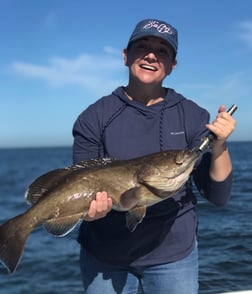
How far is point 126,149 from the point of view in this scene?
4215 mm

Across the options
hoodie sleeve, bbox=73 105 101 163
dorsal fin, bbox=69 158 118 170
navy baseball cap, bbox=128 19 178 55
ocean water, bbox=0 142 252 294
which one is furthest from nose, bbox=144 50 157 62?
ocean water, bbox=0 142 252 294

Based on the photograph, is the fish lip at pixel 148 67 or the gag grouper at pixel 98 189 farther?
the fish lip at pixel 148 67

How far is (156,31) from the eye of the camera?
13.6 ft

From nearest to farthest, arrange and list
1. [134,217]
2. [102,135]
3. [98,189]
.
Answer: [134,217] < [98,189] < [102,135]

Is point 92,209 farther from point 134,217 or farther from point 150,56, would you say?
point 150,56

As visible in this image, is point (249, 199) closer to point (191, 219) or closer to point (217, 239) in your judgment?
point (217, 239)

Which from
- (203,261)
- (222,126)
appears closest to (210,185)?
(222,126)

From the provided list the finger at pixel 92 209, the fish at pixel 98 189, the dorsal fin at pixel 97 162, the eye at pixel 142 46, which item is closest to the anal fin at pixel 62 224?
the fish at pixel 98 189

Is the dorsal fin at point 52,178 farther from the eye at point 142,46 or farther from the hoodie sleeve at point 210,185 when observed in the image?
the eye at point 142,46

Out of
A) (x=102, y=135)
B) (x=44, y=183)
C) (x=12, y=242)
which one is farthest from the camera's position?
(x=102, y=135)

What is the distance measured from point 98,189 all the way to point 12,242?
81cm

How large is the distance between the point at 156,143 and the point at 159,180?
41cm

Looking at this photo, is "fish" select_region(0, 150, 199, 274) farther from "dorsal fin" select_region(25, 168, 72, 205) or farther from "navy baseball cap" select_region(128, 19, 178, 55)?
"navy baseball cap" select_region(128, 19, 178, 55)

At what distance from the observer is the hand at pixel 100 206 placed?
382 centimetres
